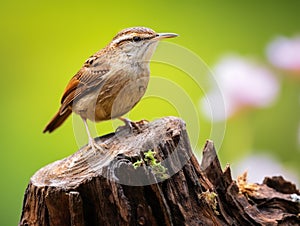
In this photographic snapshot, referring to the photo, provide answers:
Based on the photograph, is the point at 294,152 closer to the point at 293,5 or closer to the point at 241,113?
the point at 241,113

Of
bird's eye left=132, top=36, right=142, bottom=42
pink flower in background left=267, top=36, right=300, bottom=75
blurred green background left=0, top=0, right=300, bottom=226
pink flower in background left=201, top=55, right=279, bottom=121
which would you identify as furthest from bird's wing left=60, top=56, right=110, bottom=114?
pink flower in background left=267, top=36, right=300, bottom=75

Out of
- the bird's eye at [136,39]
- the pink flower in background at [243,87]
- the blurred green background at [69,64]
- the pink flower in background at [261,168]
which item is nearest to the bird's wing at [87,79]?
the bird's eye at [136,39]

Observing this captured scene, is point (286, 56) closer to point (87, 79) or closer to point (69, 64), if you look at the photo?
point (69, 64)

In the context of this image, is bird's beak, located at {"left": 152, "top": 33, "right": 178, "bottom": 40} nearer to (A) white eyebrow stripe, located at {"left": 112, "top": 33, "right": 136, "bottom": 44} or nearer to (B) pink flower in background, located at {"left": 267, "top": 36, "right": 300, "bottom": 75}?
(A) white eyebrow stripe, located at {"left": 112, "top": 33, "right": 136, "bottom": 44}

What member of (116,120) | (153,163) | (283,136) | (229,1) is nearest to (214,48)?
(229,1)

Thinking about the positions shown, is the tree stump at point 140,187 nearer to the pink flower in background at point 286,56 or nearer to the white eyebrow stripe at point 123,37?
the white eyebrow stripe at point 123,37
